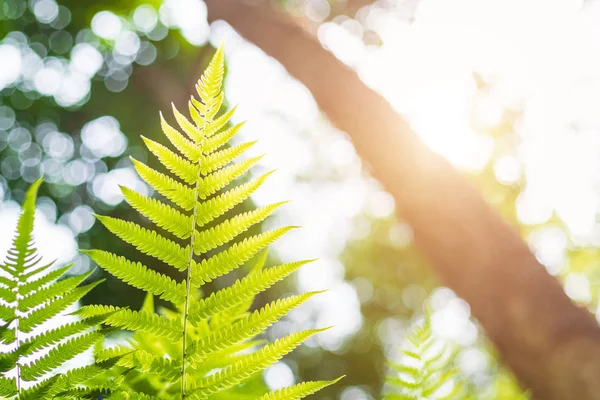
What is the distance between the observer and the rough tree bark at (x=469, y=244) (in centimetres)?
207

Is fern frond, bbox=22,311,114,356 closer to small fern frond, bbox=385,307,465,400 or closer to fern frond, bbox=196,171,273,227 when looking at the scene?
fern frond, bbox=196,171,273,227

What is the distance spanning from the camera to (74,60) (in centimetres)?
1025

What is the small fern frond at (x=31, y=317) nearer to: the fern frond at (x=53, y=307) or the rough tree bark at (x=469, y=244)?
the fern frond at (x=53, y=307)

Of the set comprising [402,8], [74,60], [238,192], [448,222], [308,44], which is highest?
[74,60]

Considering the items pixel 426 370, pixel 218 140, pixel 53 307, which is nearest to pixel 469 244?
pixel 426 370

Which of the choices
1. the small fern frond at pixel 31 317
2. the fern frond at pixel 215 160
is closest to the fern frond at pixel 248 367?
the small fern frond at pixel 31 317

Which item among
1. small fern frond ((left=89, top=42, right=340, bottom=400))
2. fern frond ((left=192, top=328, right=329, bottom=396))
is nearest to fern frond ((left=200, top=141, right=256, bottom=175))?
small fern frond ((left=89, top=42, right=340, bottom=400))

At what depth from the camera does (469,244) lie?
2.47 m

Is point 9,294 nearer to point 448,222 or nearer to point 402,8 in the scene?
point 448,222

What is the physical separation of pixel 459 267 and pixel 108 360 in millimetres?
2285

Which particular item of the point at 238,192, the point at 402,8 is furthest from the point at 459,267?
the point at 402,8

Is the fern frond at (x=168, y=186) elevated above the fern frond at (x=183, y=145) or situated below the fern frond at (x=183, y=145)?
below

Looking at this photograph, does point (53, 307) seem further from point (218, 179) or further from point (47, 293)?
point (218, 179)

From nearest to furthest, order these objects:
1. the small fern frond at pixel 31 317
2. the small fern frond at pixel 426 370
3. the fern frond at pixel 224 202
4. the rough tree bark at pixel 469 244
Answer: the small fern frond at pixel 31 317, the fern frond at pixel 224 202, the small fern frond at pixel 426 370, the rough tree bark at pixel 469 244
